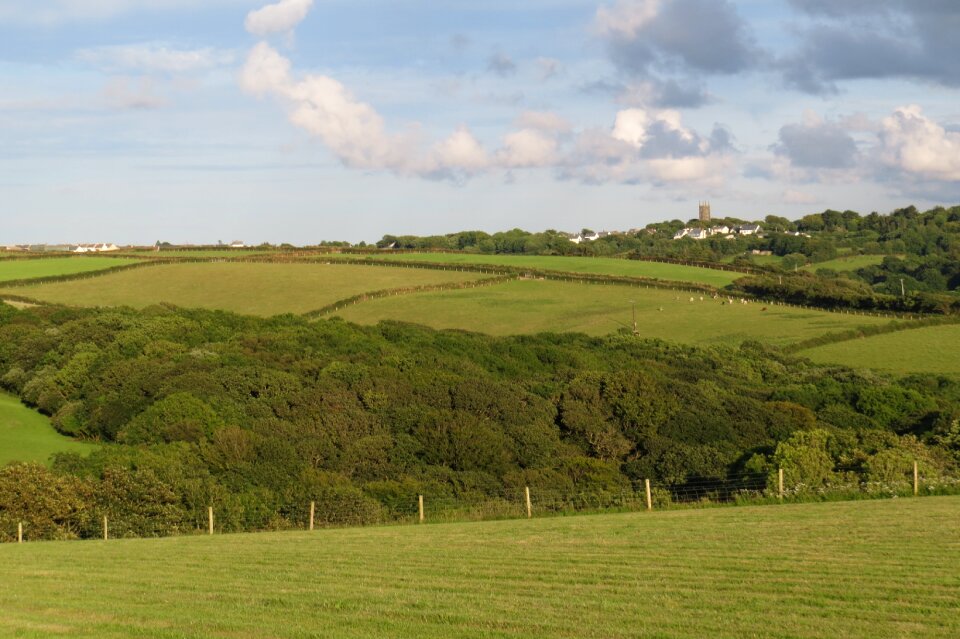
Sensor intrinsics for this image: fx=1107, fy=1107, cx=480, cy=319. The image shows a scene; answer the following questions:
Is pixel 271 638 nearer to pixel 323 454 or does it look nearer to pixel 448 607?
pixel 448 607

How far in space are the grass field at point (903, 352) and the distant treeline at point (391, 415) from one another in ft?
11.4

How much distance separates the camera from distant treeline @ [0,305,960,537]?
39.5 metres

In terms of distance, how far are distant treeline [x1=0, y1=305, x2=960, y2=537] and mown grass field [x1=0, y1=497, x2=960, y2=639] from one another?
38.6ft

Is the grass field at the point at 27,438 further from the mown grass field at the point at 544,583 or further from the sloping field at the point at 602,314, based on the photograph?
the sloping field at the point at 602,314

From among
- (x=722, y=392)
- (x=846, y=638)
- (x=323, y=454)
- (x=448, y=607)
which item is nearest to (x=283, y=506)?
(x=323, y=454)

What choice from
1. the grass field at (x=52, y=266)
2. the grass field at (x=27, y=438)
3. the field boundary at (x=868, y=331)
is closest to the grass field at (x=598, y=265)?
the field boundary at (x=868, y=331)

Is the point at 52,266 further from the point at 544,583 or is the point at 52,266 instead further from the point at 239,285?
the point at 544,583

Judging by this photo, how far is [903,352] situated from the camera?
82.7m

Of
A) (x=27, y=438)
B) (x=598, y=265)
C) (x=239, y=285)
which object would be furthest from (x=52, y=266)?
(x=27, y=438)

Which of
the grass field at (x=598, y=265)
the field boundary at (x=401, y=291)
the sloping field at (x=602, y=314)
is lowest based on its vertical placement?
the sloping field at (x=602, y=314)

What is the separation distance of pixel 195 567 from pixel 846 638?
40.9 ft

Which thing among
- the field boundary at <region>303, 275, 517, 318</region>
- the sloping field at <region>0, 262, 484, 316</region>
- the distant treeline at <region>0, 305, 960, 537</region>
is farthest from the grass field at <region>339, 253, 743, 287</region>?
the distant treeline at <region>0, 305, 960, 537</region>

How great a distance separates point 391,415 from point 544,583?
148 ft

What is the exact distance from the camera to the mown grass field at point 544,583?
13.2 metres
